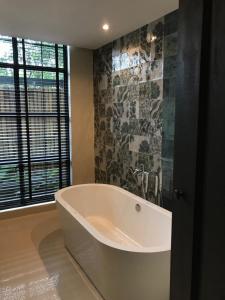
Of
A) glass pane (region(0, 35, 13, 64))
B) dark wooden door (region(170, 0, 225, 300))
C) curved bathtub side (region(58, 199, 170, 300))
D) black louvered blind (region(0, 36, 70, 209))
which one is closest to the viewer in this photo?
dark wooden door (region(170, 0, 225, 300))

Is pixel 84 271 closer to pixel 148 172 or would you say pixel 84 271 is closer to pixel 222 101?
pixel 148 172

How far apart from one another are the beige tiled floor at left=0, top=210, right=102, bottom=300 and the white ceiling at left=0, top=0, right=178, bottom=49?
2.55m

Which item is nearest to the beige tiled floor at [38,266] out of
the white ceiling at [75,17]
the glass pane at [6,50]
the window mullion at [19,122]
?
the window mullion at [19,122]

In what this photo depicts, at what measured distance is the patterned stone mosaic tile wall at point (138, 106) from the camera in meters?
2.59

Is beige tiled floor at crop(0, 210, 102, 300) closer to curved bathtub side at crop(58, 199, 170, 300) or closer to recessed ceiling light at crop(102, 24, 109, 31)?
curved bathtub side at crop(58, 199, 170, 300)

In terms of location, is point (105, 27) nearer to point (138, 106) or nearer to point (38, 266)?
point (138, 106)

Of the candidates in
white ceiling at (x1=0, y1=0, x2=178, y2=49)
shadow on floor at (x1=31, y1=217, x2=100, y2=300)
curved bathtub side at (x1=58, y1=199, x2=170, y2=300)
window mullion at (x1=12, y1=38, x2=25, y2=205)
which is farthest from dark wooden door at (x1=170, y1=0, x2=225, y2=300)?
window mullion at (x1=12, y1=38, x2=25, y2=205)

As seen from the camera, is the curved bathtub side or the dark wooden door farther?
the curved bathtub side

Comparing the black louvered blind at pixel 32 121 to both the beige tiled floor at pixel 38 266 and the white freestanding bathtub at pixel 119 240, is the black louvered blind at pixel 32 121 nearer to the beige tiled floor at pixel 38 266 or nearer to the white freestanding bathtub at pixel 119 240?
the beige tiled floor at pixel 38 266

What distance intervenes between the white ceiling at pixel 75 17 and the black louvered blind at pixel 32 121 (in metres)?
0.48

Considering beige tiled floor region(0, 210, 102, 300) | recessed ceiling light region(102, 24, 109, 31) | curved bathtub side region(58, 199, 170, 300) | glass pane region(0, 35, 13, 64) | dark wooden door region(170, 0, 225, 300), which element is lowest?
beige tiled floor region(0, 210, 102, 300)

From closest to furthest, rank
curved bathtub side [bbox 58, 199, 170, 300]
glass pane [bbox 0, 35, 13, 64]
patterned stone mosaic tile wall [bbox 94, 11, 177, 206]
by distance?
curved bathtub side [bbox 58, 199, 170, 300] → patterned stone mosaic tile wall [bbox 94, 11, 177, 206] → glass pane [bbox 0, 35, 13, 64]

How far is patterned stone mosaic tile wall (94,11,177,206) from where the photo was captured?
259 cm

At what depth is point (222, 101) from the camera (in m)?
0.75
